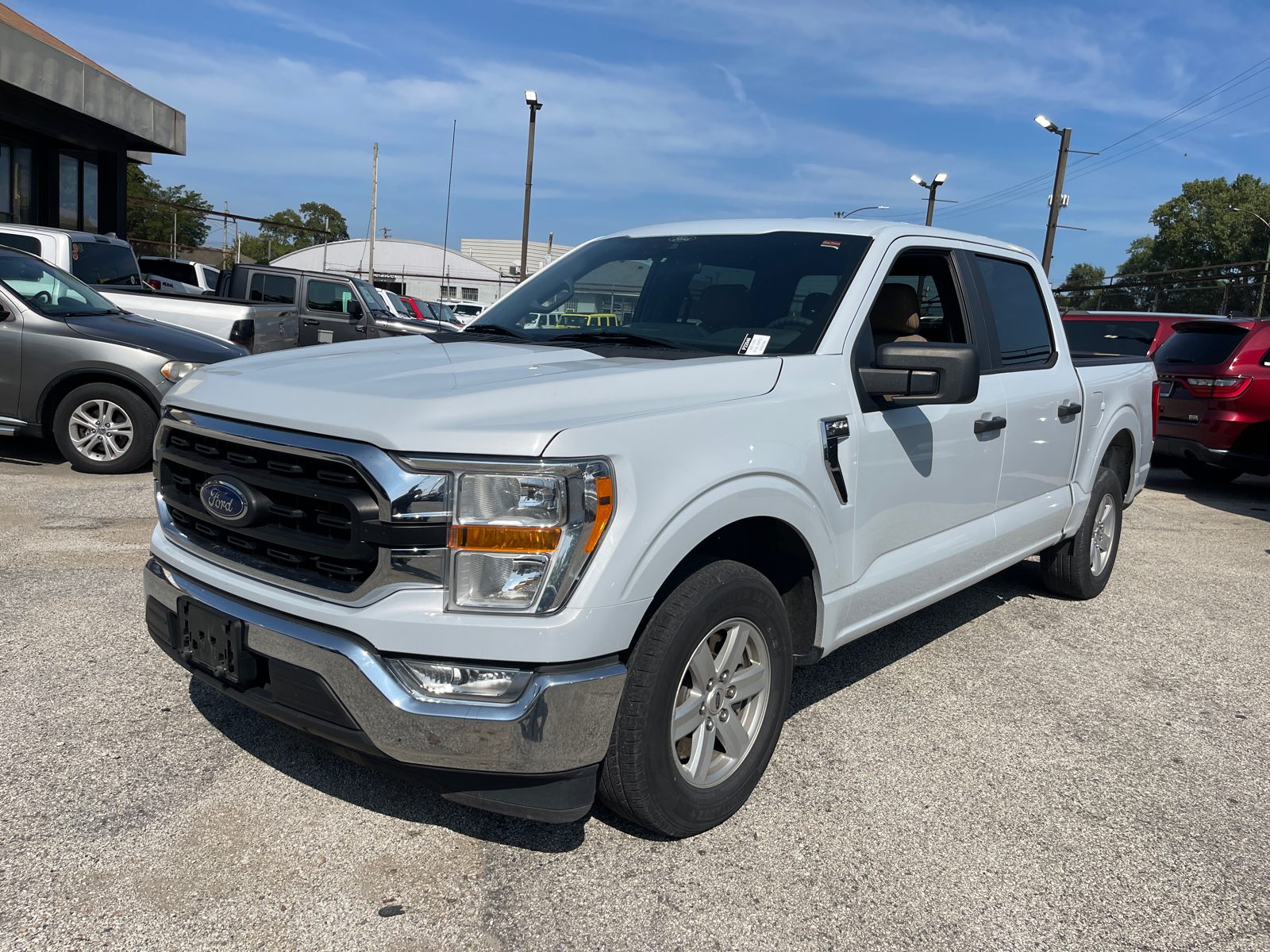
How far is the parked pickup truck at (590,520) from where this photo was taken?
89.2 inches

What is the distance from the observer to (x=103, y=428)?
7.61 m

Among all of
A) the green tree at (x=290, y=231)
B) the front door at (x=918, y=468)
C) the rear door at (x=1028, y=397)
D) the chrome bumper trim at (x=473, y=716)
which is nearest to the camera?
the chrome bumper trim at (x=473, y=716)

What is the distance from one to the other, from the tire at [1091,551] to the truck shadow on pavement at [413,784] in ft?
4.58

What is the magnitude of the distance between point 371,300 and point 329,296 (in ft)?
2.19

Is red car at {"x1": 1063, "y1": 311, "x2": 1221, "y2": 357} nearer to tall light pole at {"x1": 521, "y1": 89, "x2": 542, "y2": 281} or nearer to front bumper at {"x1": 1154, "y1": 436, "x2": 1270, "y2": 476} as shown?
front bumper at {"x1": 1154, "y1": 436, "x2": 1270, "y2": 476}

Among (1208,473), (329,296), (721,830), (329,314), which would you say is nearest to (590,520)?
(721,830)

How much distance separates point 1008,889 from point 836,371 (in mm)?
1608

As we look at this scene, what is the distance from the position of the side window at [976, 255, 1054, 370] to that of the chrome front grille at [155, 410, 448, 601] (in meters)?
2.98

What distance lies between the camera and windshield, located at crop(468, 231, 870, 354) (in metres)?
3.38

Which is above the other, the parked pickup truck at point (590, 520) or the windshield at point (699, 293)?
the windshield at point (699, 293)

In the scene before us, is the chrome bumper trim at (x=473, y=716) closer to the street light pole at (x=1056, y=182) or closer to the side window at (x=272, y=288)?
the side window at (x=272, y=288)

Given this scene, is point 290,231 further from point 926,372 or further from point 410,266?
point 926,372

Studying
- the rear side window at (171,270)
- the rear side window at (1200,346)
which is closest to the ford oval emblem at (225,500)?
the rear side window at (1200,346)

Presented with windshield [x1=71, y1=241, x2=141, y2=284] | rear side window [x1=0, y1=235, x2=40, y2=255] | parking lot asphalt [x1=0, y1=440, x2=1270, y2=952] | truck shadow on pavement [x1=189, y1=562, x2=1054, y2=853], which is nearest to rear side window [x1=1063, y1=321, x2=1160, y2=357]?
parking lot asphalt [x1=0, y1=440, x2=1270, y2=952]
